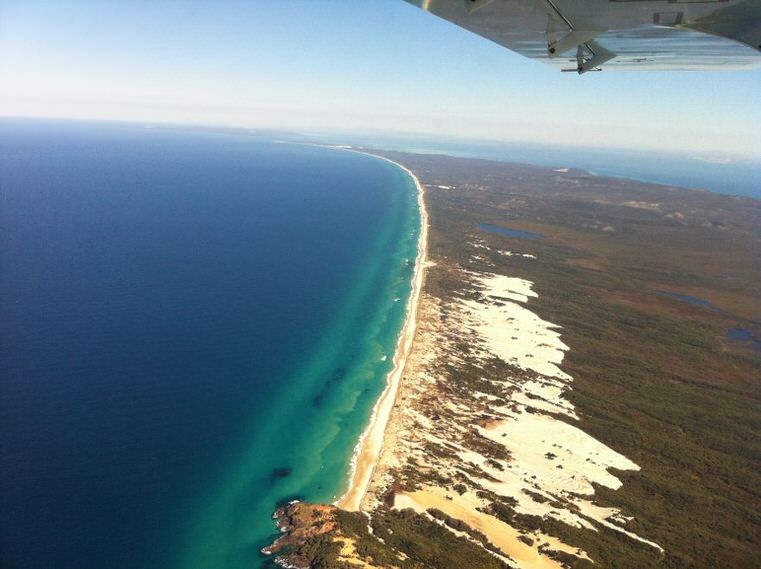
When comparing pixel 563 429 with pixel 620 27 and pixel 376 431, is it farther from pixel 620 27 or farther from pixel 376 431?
pixel 620 27

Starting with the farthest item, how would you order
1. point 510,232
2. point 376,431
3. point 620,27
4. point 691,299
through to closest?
point 510,232 < point 691,299 < point 376,431 < point 620,27

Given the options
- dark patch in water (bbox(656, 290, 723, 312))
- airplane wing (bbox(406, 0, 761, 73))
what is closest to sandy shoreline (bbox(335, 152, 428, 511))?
airplane wing (bbox(406, 0, 761, 73))

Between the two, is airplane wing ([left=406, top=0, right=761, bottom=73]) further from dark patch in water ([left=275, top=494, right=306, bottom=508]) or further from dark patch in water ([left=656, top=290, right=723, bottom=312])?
dark patch in water ([left=656, top=290, right=723, bottom=312])

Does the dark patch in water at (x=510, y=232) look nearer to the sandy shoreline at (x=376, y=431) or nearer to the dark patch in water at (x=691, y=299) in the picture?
the dark patch in water at (x=691, y=299)

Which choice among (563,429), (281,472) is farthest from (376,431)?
(563,429)

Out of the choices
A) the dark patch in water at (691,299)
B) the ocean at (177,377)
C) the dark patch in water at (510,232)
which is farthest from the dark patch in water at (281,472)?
the dark patch in water at (510,232)

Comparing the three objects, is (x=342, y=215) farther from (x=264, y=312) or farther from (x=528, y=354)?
(x=528, y=354)
